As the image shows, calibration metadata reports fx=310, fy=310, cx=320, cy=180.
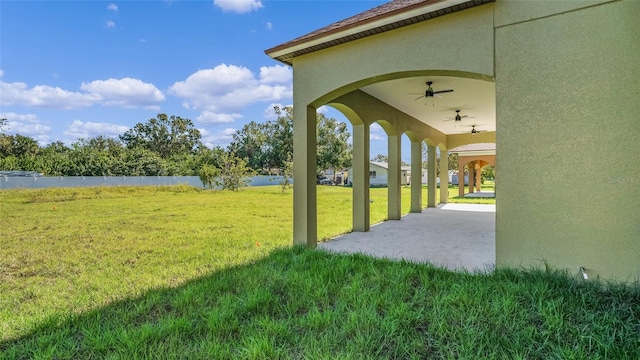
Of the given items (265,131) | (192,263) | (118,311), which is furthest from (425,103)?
(265,131)

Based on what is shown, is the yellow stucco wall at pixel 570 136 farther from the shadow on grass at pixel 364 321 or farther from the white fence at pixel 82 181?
the white fence at pixel 82 181

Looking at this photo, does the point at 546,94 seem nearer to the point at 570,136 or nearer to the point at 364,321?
the point at 570,136

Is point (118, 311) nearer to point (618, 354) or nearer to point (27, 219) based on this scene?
point (618, 354)

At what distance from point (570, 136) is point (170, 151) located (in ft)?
196

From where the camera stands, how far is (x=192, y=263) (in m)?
5.95

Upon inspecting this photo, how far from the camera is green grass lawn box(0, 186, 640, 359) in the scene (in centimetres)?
284

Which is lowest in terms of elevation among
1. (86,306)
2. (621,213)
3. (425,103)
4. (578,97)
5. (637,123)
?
(86,306)

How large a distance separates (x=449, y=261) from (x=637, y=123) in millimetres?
3205

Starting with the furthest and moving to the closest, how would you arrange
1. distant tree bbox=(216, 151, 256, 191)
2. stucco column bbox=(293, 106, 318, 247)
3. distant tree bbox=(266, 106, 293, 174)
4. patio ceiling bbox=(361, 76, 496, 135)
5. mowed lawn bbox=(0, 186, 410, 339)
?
distant tree bbox=(266, 106, 293, 174)
distant tree bbox=(216, 151, 256, 191)
patio ceiling bbox=(361, 76, 496, 135)
stucco column bbox=(293, 106, 318, 247)
mowed lawn bbox=(0, 186, 410, 339)

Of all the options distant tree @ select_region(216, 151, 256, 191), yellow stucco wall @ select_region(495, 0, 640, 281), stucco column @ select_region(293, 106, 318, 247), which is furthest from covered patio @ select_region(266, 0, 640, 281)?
distant tree @ select_region(216, 151, 256, 191)

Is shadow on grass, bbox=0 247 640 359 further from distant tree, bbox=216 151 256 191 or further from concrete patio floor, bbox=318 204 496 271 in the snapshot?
distant tree, bbox=216 151 256 191

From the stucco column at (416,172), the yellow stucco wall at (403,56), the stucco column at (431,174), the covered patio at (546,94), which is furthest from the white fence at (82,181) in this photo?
the covered patio at (546,94)

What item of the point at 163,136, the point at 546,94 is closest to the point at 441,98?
the point at 546,94

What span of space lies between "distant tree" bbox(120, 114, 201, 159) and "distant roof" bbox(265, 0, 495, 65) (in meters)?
Result: 53.4
